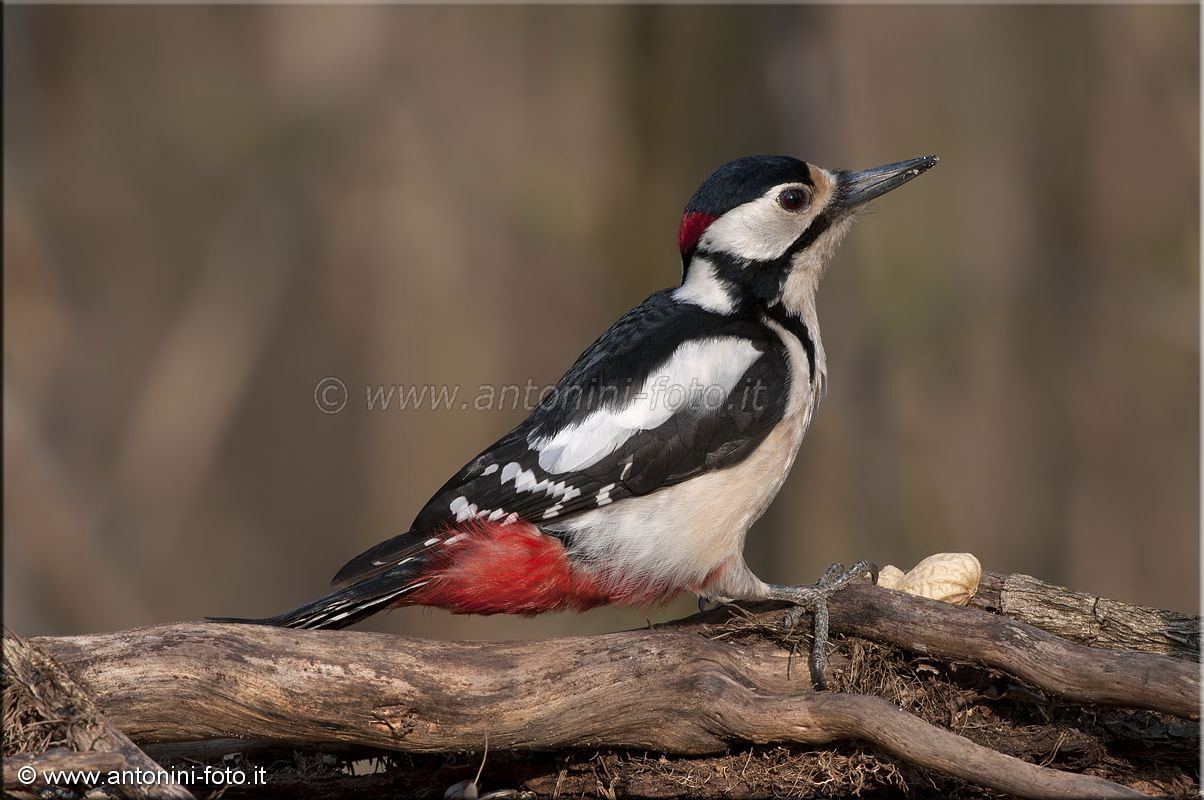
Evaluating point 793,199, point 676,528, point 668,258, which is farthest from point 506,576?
point 668,258

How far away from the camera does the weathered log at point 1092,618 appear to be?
3291 millimetres

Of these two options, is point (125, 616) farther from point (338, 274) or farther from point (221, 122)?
point (221, 122)

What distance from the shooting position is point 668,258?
26.4 ft

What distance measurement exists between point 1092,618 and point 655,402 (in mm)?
1482

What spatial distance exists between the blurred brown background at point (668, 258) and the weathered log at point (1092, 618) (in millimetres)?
3509

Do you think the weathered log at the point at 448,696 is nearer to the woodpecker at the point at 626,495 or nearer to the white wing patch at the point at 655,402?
the woodpecker at the point at 626,495

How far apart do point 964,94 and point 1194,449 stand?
2.94 metres

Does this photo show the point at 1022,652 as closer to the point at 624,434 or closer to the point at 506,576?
the point at 624,434

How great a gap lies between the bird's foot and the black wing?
0.46 meters

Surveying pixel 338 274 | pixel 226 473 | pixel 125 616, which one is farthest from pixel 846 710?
pixel 226 473

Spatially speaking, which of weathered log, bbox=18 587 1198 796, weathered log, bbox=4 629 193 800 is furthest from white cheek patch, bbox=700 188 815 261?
weathered log, bbox=4 629 193 800

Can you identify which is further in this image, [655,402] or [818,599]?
[655,402]

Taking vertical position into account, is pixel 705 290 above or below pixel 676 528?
above

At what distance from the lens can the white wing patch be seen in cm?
374
